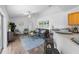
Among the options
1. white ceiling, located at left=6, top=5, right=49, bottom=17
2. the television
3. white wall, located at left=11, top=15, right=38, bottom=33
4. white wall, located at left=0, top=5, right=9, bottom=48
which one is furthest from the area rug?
the television

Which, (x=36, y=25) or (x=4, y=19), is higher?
(x=4, y=19)

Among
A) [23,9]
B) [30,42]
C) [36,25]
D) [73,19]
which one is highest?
[23,9]

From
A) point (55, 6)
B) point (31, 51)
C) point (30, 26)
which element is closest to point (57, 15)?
point (55, 6)

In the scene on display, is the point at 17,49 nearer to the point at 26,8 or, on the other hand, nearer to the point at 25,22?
the point at 25,22

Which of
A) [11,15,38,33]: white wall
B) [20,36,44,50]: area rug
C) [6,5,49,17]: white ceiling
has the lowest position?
[20,36,44,50]: area rug

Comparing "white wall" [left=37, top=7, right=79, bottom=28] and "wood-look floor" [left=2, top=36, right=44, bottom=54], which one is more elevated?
"white wall" [left=37, top=7, right=79, bottom=28]

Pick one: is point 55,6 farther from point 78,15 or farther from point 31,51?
point 31,51

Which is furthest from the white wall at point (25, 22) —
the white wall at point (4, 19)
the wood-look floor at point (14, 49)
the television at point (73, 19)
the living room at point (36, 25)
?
the television at point (73, 19)

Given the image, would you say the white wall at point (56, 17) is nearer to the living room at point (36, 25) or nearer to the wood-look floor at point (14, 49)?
the living room at point (36, 25)

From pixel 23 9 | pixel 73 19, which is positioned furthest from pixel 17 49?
pixel 73 19

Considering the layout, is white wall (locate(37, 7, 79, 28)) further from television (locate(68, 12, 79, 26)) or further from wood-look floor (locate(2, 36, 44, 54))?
wood-look floor (locate(2, 36, 44, 54))

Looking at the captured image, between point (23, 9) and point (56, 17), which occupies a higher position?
point (23, 9)

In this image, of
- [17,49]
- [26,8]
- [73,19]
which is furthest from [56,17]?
[17,49]

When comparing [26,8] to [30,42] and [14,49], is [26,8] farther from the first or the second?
[14,49]
